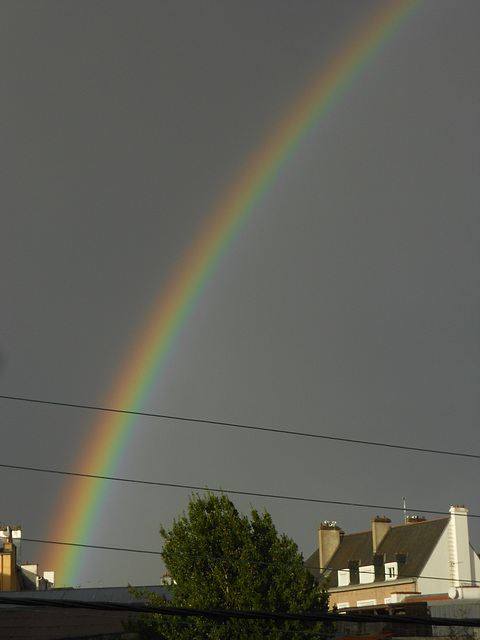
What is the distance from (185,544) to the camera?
4306cm

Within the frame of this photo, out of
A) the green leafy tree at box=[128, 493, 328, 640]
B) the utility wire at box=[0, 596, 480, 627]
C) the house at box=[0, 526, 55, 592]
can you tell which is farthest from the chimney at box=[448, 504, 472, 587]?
the utility wire at box=[0, 596, 480, 627]

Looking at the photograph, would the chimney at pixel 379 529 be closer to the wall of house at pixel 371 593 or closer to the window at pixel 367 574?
the window at pixel 367 574

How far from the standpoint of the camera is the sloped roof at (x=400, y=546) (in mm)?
62000

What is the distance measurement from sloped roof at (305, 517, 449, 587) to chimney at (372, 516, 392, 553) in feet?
1.05

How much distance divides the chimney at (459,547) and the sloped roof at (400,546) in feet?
Answer: 2.50

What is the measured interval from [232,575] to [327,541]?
95.6 feet

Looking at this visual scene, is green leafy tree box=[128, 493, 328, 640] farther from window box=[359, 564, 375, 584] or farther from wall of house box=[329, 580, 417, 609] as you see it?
window box=[359, 564, 375, 584]

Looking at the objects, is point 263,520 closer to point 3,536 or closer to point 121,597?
point 121,597

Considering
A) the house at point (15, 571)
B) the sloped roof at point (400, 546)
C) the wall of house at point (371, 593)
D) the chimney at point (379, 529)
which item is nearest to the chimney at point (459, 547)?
the sloped roof at point (400, 546)

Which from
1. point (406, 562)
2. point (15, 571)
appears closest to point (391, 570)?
point (406, 562)

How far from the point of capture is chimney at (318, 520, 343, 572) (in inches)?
2709

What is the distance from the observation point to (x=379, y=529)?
65500 mm

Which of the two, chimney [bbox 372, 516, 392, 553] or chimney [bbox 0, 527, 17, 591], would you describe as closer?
chimney [bbox 0, 527, 17, 591]

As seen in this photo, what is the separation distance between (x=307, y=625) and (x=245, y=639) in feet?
11.7
